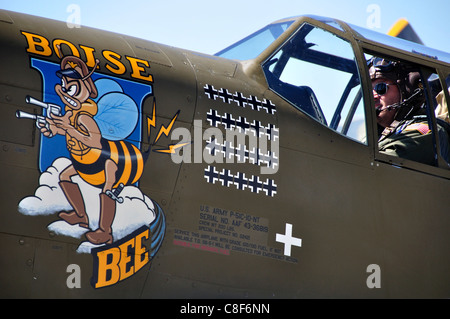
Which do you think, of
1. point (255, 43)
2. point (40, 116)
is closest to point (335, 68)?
point (255, 43)

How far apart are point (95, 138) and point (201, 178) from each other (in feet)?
1.98

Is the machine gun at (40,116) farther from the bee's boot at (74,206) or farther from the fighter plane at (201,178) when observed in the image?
the bee's boot at (74,206)

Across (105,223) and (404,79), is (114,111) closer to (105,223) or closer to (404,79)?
(105,223)

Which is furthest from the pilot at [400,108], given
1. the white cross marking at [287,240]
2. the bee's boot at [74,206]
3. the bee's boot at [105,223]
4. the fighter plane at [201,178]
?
the bee's boot at [74,206]

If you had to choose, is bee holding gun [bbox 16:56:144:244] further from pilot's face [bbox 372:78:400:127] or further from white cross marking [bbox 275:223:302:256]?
pilot's face [bbox 372:78:400:127]

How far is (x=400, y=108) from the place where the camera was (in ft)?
16.5

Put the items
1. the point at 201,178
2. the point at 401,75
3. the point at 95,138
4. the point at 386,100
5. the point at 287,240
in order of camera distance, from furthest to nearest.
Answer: the point at 386,100
the point at 401,75
the point at 287,240
the point at 201,178
the point at 95,138

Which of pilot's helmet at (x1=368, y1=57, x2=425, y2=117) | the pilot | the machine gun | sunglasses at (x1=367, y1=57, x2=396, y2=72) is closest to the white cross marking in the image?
the pilot

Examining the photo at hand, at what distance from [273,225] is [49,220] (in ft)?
4.02

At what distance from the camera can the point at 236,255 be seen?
3406mm

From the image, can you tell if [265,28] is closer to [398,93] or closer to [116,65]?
[398,93]

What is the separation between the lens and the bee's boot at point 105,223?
307 cm

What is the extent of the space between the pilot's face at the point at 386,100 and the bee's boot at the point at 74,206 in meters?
2.89
